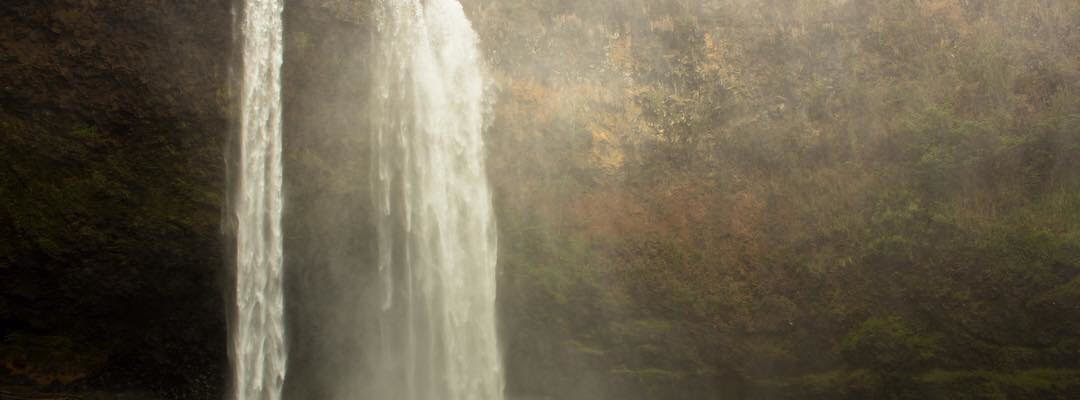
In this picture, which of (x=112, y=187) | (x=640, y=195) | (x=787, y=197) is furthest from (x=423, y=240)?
(x=787, y=197)

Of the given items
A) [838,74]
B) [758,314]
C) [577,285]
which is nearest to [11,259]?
[577,285]

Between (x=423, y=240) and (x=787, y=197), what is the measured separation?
5.56m

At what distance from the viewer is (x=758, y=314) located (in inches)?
482

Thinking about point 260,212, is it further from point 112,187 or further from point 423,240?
point 423,240

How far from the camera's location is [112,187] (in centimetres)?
1085

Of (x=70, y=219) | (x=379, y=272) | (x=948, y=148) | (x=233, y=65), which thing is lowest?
(x=379, y=272)

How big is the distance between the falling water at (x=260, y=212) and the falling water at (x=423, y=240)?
1519 millimetres

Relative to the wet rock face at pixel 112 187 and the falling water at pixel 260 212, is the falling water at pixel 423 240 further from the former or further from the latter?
the wet rock face at pixel 112 187

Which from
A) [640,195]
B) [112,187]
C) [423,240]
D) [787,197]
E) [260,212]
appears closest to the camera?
[112,187]

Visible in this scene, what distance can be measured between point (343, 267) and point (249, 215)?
1.78 meters

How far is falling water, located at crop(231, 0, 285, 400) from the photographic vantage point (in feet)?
36.2

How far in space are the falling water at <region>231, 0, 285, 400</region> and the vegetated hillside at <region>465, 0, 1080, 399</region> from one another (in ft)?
11.3

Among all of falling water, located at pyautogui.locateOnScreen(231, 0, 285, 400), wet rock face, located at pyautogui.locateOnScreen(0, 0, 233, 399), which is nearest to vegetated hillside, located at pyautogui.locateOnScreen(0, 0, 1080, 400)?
wet rock face, located at pyautogui.locateOnScreen(0, 0, 233, 399)

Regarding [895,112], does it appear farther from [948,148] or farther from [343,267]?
[343,267]
